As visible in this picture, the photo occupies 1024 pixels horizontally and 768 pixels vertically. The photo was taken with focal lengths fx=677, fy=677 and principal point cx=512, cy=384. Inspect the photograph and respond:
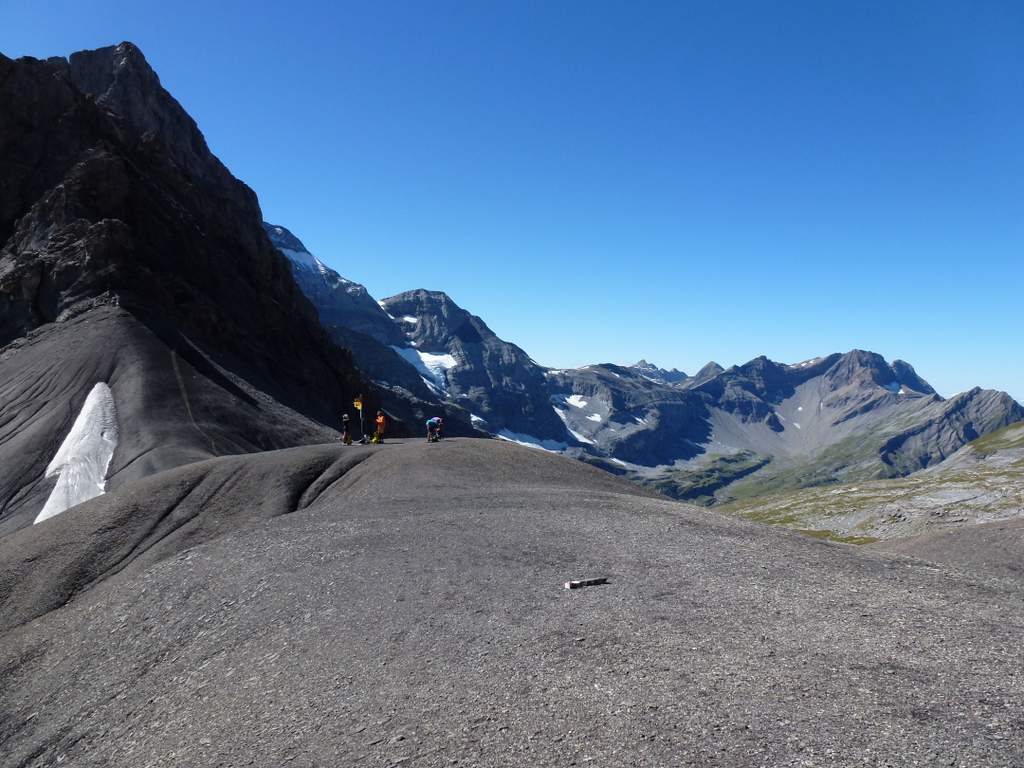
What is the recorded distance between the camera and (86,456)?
57.2 metres

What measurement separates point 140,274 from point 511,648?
8775 centimetres

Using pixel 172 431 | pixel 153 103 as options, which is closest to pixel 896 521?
pixel 172 431

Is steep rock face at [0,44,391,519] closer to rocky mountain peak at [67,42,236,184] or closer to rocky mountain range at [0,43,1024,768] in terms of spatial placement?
rocky mountain peak at [67,42,236,184]

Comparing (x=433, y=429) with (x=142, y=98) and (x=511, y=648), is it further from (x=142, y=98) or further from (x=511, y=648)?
(x=142, y=98)

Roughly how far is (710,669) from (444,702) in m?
6.14

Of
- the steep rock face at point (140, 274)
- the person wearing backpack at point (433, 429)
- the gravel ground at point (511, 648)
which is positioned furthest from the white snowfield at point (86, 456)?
the person wearing backpack at point (433, 429)

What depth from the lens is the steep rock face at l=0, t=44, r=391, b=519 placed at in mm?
69750

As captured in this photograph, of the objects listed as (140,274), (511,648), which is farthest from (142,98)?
(511,648)

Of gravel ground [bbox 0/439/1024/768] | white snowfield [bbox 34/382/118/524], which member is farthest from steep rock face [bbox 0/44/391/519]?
gravel ground [bbox 0/439/1024/768]

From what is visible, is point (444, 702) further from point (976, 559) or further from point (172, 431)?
point (172, 431)

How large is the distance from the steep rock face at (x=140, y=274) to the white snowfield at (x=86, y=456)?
1499mm

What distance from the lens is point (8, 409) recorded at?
68.3m

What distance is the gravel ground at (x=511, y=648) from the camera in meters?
13.4

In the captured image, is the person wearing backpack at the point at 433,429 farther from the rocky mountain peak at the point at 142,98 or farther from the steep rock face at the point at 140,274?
the rocky mountain peak at the point at 142,98
